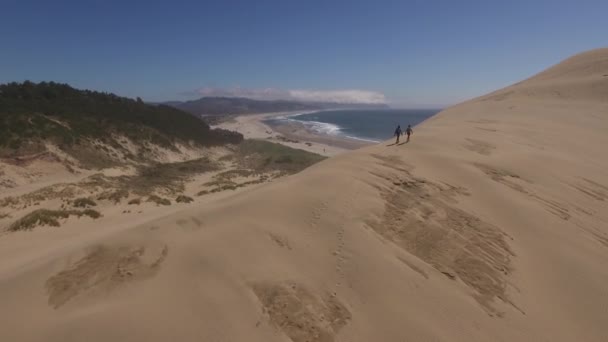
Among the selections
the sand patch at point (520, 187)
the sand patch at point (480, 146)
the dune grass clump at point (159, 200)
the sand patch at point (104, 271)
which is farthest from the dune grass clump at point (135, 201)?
the sand patch at point (480, 146)

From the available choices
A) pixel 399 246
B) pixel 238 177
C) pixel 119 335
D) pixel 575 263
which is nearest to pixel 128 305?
pixel 119 335

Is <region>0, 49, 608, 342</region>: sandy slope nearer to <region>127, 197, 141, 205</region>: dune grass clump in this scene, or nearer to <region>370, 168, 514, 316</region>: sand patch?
<region>370, 168, 514, 316</region>: sand patch

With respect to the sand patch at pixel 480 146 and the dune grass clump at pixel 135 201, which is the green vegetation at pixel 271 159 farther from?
the sand patch at pixel 480 146

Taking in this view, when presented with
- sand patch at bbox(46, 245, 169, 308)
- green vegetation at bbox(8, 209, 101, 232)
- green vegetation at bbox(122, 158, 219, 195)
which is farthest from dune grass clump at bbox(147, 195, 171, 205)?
sand patch at bbox(46, 245, 169, 308)

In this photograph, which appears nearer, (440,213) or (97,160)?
(440,213)

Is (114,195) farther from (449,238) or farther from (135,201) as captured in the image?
(449,238)

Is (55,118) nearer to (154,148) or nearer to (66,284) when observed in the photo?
(154,148)

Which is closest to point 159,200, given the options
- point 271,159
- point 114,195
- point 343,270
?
point 114,195
